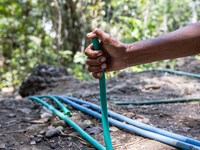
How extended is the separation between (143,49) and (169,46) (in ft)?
0.45

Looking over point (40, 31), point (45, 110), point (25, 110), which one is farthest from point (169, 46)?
point (40, 31)

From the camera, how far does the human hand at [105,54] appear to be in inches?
37.3

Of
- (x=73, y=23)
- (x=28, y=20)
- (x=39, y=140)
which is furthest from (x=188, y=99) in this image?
(x=28, y=20)

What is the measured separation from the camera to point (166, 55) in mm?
987

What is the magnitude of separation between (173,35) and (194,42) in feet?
0.39

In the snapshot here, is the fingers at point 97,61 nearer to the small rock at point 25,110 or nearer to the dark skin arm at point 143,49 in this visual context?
the dark skin arm at point 143,49

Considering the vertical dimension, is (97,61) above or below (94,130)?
above

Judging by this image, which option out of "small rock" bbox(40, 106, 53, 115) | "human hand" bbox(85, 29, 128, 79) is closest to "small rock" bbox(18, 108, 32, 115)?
"small rock" bbox(40, 106, 53, 115)

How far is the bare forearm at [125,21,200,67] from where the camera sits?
932 millimetres

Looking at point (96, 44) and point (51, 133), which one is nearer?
point (96, 44)

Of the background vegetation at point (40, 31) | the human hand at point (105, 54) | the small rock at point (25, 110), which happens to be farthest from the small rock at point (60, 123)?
the background vegetation at point (40, 31)

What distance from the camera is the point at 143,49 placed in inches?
38.2

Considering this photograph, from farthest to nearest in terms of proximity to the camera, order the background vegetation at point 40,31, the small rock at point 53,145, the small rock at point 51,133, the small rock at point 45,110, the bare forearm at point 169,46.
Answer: the background vegetation at point 40,31
the small rock at point 45,110
the small rock at point 51,133
the small rock at point 53,145
the bare forearm at point 169,46

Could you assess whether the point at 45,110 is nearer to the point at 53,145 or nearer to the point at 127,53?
the point at 53,145
